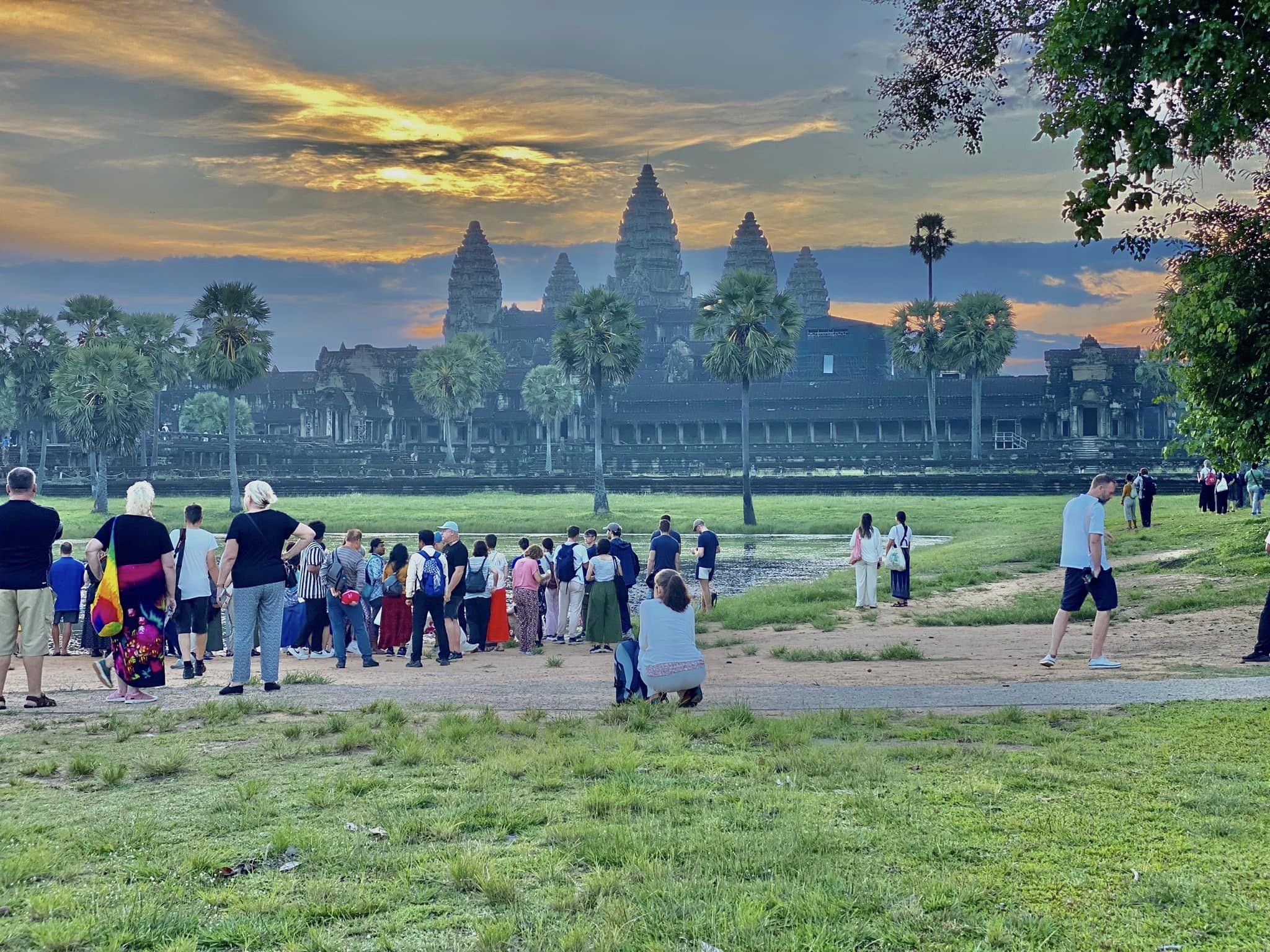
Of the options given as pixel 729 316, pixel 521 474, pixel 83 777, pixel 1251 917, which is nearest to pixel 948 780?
pixel 1251 917

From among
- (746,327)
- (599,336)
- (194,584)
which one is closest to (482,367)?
(599,336)

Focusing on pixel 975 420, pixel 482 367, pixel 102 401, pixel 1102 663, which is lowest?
pixel 1102 663

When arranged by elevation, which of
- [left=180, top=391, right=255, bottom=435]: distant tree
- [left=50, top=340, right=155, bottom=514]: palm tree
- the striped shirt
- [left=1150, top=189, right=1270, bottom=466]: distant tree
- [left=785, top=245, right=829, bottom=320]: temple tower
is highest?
[left=785, top=245, right=829, bottom=320]: temple tower

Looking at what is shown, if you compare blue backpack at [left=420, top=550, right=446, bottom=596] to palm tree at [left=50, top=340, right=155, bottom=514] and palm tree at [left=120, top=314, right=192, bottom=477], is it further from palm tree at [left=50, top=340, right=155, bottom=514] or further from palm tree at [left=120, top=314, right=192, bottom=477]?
palm tree at [left=120, top=314, right=192, bottom=477]

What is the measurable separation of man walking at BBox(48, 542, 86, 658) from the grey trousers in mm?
5058

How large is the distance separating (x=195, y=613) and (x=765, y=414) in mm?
75197

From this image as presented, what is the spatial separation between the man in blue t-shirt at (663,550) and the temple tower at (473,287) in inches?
4662

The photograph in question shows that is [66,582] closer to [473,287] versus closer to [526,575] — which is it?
[526,575]

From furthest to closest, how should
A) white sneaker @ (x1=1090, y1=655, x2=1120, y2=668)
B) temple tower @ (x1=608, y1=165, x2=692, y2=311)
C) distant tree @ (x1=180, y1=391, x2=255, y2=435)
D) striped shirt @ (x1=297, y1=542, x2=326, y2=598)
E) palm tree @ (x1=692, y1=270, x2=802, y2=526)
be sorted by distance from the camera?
temple tower @ (x1=608, y1=165, x2=692, y2=311) < distant tree @ (x1=180, y1=391, x2=255, y2=435) < palm tree @ (x1=692, y1=270, x2=802, y2=526) < striped shirt @ (x1=297, y1=542, x2=326, y2=598) < white sneaker @ (x1=1090, y1=655, x2=1120, y2=668)

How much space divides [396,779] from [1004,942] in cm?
399

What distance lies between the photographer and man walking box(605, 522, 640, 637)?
15102 millimetres

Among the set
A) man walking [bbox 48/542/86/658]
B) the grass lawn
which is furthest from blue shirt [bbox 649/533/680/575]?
man walking [bbox 48/542/86/658]

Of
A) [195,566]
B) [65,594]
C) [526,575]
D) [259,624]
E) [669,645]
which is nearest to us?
[669,645]

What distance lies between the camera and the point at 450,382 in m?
80.9
